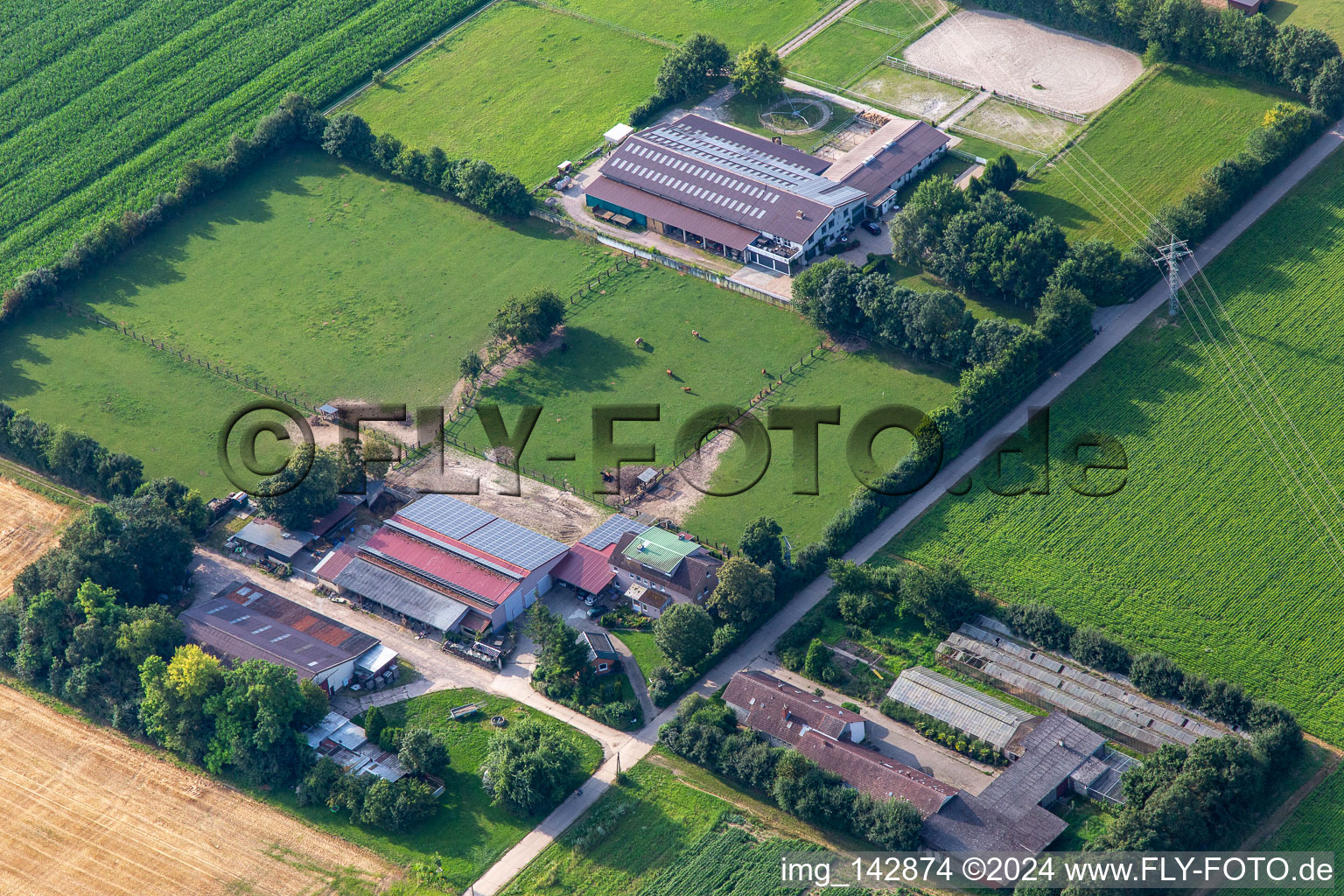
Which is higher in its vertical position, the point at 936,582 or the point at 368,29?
the point at 368,29

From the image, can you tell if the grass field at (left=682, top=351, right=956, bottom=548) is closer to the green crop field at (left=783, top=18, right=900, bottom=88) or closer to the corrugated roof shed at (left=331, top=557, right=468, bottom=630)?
the corrugated roof shed at (left=331, top=557, right=468, bottom=630)

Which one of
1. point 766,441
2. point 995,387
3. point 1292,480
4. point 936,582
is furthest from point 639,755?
point 1292,480

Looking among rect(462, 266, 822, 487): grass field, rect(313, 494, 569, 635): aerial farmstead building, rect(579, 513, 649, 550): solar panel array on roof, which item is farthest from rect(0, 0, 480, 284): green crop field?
rect(579, 513, 649, 550): solar panel array on roof

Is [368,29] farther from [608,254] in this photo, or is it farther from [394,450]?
[394,450]

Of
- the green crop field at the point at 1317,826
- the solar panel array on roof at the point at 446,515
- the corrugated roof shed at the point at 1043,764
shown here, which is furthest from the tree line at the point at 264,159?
the green crop field at the point at 1317,826

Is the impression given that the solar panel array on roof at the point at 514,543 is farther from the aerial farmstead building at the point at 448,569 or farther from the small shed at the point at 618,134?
the small shed at the point at 618,134
